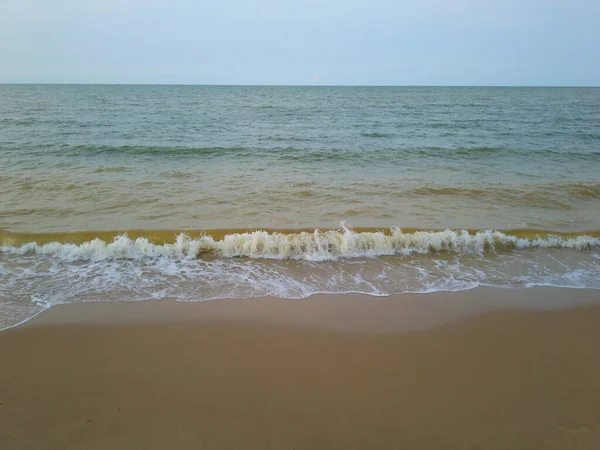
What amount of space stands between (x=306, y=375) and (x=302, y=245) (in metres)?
3.15

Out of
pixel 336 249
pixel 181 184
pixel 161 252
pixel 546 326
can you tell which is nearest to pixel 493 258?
pixel 546 326

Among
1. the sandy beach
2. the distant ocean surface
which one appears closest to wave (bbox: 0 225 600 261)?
the distant ocean surface

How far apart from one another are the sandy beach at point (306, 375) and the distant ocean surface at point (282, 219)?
0.64 metres

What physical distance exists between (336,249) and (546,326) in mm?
3217

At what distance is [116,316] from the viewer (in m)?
4.31

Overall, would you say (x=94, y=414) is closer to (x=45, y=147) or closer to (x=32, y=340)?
(x=32, y=340)

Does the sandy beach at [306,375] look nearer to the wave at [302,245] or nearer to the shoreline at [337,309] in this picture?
the shoreline at [337,309]

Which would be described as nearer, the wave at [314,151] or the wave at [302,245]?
the wave at [302,245]

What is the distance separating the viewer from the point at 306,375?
3.36 m

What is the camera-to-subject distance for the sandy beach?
278 centimetres

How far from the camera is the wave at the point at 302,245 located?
20.0ft

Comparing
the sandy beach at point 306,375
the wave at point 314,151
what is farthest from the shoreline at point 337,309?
the wave at point 314,151

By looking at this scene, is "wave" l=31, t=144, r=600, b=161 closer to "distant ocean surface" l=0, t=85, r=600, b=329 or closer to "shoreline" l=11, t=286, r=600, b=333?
"distant ocean surface" l=0, t=85, r=600, b=329

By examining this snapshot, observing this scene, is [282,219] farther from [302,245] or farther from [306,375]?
[306,375]
